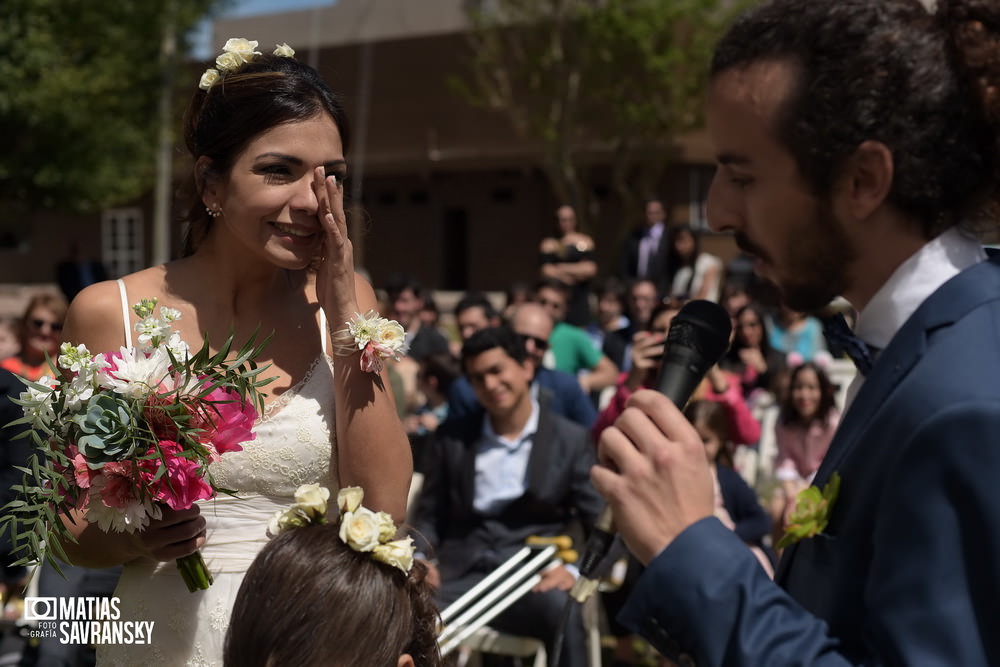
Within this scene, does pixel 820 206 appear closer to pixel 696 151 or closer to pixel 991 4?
pixel 991 4

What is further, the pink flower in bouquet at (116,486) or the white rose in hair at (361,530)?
the pink flower in bouquet at (116,486)

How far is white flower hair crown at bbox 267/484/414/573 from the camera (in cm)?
212

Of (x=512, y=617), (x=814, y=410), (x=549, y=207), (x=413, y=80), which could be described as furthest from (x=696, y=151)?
(x=512, y=617)

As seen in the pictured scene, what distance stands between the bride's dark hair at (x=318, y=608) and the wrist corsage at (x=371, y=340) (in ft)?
1.83

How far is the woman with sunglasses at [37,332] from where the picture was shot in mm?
7488

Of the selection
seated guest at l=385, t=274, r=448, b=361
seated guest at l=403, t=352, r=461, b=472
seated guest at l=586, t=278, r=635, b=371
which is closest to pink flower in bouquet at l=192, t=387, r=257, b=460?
seated guest at l=403, t=352, r=461, b=472

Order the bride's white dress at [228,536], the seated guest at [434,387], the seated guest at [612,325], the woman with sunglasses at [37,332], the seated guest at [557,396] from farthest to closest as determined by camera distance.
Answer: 1. the seated guest at [612,325]
2. the seated guest at [434,387]
3. the woman with sunglasses at [37,332]
4. the seated guest at [557,396]
5. the bride's white dress at [228,536]

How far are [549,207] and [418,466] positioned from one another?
984 inches

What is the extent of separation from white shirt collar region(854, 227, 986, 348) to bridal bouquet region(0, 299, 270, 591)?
1.30 m

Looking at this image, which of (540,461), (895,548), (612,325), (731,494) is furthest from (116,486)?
(612,325)

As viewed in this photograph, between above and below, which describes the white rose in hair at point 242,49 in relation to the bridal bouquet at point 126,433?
above

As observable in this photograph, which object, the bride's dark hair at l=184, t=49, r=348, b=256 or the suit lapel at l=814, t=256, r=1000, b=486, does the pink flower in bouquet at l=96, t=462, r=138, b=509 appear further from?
the suit lapel at l=814, t=256, r=1000, b=486

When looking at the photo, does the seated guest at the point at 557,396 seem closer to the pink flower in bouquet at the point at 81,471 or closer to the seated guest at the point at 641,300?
the seated guest at the point at 641,300

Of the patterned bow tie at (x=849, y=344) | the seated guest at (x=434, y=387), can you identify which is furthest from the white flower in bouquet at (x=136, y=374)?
the seated guest at (x=434, y=387)
